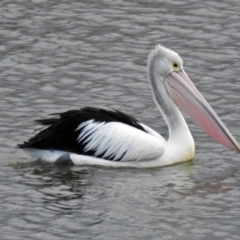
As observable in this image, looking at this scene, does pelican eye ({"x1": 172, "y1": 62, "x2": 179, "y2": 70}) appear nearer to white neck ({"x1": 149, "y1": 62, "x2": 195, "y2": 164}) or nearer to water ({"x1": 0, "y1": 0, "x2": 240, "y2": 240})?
white neck ({"x1": 149, "y1": 62, "x2": 195, "y2": 164})

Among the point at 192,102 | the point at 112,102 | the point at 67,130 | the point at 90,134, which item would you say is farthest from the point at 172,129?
the point at 112,102

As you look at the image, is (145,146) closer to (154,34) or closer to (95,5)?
(154,34)

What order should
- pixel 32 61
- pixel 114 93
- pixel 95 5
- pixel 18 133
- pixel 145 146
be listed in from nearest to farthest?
1. pixel 145 146
2. pixel 18 133
3. pixel 114 93
4. pixel 32 61
5. pixel 95 5

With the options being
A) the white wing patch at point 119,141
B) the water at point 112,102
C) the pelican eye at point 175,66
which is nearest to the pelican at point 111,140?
the white wing patch at point 119,141

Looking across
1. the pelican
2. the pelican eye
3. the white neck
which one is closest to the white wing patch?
the pelican

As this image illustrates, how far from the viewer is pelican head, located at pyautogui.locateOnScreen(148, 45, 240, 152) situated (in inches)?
403

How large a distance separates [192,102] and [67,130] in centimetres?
128

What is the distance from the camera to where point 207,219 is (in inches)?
326

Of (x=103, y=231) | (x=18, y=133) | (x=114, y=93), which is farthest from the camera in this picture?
(x=114, y=93)

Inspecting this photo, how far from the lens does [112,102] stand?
11.4 m

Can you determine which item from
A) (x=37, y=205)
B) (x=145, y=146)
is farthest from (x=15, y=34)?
(x=37, y=205)

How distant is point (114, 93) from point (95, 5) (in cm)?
324

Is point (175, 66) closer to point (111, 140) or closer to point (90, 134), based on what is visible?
point (111, 140)

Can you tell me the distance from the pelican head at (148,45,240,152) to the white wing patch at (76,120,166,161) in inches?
19.6
